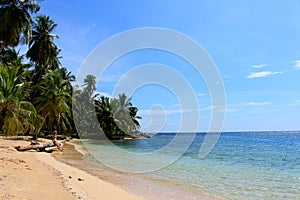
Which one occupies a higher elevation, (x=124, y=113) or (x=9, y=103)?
(x=124, y=113)

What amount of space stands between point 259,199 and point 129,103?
42.3m

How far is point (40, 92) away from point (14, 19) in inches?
488

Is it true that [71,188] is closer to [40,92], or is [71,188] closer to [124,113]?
[40,92]

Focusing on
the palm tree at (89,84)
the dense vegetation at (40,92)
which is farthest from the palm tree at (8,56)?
the palm tree at (89,84)

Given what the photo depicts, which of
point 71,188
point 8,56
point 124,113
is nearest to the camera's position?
point 71,188

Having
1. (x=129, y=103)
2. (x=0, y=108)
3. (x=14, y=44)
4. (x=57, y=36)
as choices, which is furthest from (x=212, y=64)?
(x=129, y=103)

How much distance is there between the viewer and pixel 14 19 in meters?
20.7

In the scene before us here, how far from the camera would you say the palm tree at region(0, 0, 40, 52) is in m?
20.5

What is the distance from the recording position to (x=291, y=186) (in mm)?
10172

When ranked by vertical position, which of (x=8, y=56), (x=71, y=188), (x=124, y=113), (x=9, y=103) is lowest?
(x=71, y=188)

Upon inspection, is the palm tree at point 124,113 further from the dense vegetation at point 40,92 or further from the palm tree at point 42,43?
the palm tree at point 42,43

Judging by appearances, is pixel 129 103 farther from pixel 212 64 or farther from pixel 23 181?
pixel 23 181

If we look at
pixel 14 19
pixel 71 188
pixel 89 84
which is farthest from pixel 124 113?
pixel 71 188

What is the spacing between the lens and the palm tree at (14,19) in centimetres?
2055
